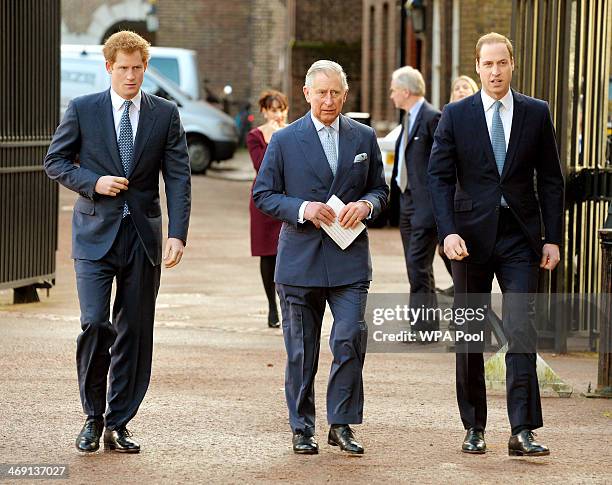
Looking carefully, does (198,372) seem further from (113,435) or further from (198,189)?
(198,189)

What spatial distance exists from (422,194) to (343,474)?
4.68m

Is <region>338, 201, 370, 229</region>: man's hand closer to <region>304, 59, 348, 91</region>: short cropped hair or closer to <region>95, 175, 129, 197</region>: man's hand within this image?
<region>304, 59, 348, 91</region>: short cropped hair

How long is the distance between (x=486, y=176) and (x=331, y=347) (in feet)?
3.43

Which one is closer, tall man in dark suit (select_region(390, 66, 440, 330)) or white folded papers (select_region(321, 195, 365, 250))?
white folded papers (select_region(321, 195, 365, 250))

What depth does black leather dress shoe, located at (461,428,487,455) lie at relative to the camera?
730 cm

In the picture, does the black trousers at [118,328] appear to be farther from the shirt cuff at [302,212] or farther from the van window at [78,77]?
the van window at [78,77]

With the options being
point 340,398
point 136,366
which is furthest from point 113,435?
point 340,398

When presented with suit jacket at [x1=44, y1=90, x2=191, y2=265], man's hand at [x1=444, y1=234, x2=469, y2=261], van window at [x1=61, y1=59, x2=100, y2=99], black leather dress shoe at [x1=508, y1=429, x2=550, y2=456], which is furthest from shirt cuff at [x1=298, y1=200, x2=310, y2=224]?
van window at [x1=61, y1=59, x2=100, y2=99]

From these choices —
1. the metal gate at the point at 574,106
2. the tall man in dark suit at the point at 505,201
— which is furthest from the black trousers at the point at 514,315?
the metal gate at the point at 574,106

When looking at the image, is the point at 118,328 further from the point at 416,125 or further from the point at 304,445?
the point at 416,125

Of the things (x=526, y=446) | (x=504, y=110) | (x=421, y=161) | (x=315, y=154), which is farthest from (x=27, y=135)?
(x=526, y=446)

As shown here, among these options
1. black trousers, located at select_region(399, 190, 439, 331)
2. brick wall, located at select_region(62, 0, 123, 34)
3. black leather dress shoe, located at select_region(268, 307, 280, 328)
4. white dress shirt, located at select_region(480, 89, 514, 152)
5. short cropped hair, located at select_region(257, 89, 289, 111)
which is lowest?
black leather dress shoe, located at select_region(268, 307, 280, 328)

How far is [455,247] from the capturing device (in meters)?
7.10

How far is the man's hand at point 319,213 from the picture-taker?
716cm
